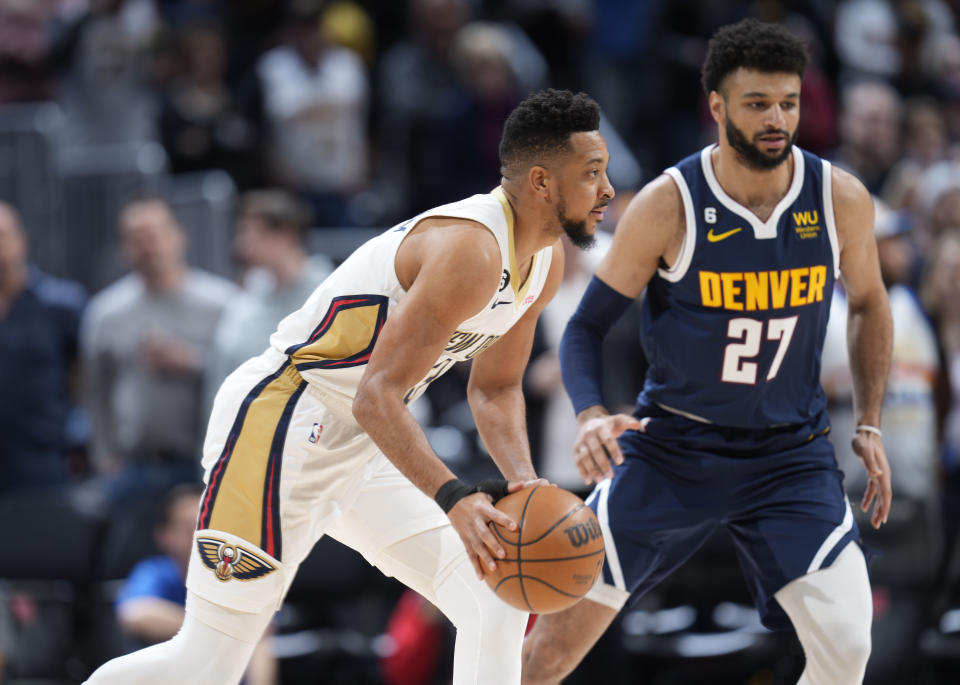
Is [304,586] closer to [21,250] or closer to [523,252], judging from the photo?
[21,250]

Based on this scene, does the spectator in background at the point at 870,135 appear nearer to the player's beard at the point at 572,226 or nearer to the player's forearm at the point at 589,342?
the player's forearm at the point at 589,342

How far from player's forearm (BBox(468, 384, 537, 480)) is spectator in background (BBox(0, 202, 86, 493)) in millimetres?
4278

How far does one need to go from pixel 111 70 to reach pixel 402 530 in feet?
21.6

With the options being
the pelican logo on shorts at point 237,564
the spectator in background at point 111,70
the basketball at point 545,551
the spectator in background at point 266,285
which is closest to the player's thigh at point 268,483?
the pelican logo on shorts at point 237,564

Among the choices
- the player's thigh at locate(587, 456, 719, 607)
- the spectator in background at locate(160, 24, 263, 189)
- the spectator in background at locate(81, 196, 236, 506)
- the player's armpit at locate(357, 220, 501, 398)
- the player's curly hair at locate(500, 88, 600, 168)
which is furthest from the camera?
the spectator in background at locate(160, 24, 263, 189)

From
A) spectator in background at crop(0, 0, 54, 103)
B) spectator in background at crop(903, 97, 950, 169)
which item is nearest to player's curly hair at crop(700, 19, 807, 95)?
spectator in background at crop(903, 97, 950, 169)

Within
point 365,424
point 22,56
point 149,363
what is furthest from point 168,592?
point 22,56

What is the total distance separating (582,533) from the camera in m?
3.97

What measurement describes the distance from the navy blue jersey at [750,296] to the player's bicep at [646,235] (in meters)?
0.04

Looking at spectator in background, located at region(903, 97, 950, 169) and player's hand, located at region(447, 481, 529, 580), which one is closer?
player's hand, located at region(447, 481, 529, 580)

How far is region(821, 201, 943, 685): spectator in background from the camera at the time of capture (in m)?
7.30

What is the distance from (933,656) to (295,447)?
A: 4524mm

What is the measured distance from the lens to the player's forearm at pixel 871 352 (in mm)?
4738

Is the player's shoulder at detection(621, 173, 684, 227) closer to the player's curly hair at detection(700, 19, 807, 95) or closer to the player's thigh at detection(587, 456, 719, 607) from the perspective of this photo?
the player's curly hair at detection(700, 19, 807, 95)
